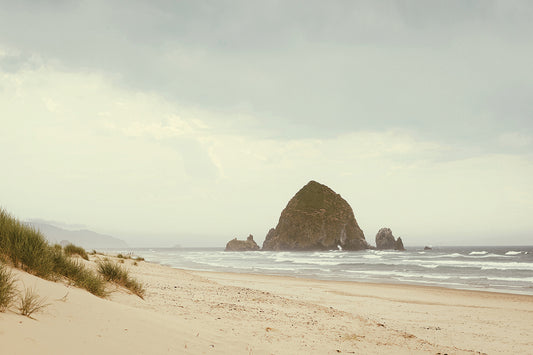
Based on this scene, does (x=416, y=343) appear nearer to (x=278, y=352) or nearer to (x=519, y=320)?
(x=278, y=352)

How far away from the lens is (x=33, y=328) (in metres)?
3.79

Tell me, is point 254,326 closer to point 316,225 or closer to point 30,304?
point 30,304

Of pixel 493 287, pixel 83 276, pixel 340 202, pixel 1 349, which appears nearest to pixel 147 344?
pixel 1 349

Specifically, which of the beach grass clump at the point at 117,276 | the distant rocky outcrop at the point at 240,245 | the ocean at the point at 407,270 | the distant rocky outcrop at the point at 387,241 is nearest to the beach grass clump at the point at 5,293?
the beach grass clump at the point at 117,276

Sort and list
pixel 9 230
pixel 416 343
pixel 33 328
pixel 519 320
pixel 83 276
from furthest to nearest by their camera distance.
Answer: pixel 519 320
pixel 416 343
pixel 83 276
pixel 9 230
pixel 33 328

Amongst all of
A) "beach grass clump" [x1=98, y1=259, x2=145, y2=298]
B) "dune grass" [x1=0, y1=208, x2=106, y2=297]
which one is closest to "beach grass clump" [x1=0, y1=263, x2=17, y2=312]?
"dune grass" [x1=0, y1=208, x2=106, y2=297]

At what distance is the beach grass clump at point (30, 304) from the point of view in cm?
413

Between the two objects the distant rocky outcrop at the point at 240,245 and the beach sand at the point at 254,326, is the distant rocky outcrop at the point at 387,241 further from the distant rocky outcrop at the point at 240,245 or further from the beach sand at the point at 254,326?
the beach sand at the point at 254,326

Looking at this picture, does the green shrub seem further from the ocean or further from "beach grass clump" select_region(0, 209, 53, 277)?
the ocean

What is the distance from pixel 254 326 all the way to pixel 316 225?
128m

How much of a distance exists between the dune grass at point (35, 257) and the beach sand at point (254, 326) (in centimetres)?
55

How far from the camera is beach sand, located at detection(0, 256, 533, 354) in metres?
4.10

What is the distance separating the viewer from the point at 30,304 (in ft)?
14.1

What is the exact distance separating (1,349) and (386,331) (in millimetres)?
8631
